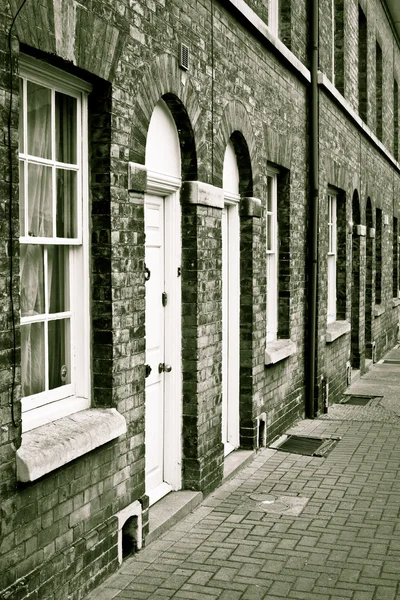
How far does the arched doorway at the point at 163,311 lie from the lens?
266 inches

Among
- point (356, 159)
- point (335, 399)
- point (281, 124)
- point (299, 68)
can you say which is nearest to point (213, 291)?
point (281, 124)

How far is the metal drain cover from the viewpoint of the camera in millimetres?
7129

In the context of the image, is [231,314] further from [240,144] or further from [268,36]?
[268,36]

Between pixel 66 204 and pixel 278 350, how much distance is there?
4.97 metres

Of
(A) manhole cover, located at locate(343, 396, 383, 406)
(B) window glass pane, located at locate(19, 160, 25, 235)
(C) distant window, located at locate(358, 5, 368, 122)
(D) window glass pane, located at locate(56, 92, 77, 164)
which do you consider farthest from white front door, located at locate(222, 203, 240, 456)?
(C) distant window, located at locate(358, 5, 368, 122)

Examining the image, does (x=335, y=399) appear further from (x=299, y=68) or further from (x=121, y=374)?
(x=121, y=374)

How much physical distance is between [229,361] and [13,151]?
16.0ft

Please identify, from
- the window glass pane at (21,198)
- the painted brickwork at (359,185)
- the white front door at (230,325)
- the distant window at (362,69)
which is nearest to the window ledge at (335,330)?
the painted brickwork at (359,185)

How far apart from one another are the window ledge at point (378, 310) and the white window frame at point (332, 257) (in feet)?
13.8

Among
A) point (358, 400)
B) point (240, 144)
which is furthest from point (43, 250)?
point (358, 400)

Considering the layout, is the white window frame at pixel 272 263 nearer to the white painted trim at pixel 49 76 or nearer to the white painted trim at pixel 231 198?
the white painted trim at pixel 231 198

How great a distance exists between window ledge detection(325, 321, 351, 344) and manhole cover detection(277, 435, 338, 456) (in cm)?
275

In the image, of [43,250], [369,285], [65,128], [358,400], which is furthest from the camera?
[369,285]

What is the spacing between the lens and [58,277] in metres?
5.36
